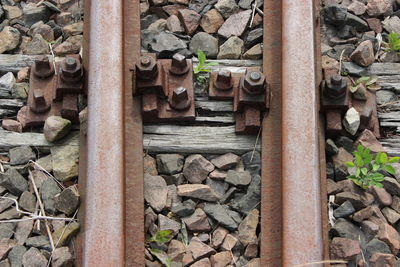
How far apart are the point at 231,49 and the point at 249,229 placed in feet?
3.21

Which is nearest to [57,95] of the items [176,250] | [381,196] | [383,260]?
[176,250]

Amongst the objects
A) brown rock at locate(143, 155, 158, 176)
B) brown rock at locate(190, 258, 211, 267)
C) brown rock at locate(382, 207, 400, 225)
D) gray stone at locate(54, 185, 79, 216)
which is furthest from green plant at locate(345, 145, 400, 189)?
gray stone at locate(54, 185, 79, 216)

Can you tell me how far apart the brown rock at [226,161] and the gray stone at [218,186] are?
0.07 metres

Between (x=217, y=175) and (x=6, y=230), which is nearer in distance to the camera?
(x=6, y=230)

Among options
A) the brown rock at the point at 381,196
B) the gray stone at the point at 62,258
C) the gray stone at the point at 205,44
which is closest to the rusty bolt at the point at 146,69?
the gray stone at the point at 205,44

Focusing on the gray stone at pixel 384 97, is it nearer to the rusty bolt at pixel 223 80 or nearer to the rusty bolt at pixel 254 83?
the rusty bolt at pixel 254 83

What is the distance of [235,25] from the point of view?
3.95 metres

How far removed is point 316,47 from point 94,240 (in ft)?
4.83

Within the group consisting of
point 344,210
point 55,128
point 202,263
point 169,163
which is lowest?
point 202,263

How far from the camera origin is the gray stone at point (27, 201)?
342 centimetres

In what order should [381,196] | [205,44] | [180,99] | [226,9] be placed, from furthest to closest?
[226,9], [205,44], [180,99], [381,196]

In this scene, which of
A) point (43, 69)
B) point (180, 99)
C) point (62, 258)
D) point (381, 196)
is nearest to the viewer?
point (62, 258)

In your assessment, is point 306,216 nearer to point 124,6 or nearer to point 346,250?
point 346,250

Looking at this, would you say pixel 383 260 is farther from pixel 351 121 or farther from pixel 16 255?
pixel 16 255
